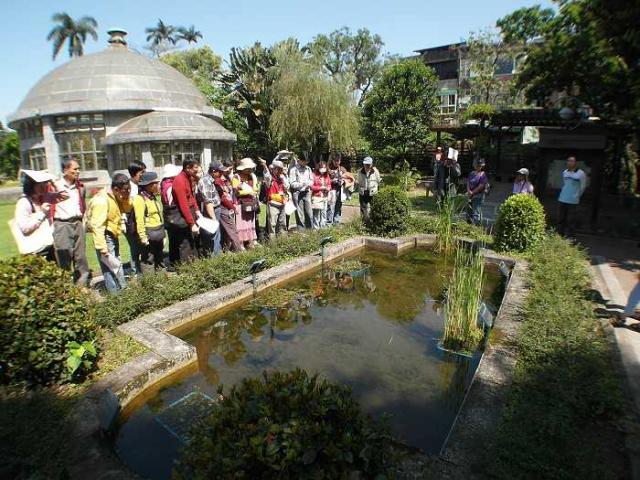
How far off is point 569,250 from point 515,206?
1110mm

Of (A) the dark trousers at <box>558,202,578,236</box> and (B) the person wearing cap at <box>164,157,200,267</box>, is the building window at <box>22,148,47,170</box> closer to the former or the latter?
(B) the person wearing cap at <box>164,157,200,267</box>

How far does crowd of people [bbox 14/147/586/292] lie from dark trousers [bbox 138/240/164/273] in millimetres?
13

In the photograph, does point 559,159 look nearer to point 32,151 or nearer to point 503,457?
point 503,457

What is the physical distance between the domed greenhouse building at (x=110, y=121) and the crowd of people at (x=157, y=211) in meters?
12.7

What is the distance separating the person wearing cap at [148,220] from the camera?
5473 mm

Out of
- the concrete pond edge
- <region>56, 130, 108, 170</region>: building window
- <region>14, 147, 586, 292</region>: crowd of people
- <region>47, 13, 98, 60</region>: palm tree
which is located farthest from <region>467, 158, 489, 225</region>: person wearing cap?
<region>47, 13, 98, 60</region>: palm tree

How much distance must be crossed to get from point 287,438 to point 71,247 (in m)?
4.82

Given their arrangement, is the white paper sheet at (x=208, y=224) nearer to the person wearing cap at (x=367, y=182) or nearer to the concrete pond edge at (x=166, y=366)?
the concrete pond edge at (x=166, y=366)

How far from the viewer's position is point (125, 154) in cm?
1967

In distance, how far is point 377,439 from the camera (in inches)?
72.1

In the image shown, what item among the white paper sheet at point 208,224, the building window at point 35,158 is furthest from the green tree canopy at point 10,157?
the white paper sheet at point 208,224

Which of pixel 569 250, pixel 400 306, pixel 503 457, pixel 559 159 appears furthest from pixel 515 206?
pixel 503 457

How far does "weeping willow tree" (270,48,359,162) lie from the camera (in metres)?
23.5

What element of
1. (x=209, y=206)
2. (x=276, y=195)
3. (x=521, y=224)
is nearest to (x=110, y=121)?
(x=276, y=195)
